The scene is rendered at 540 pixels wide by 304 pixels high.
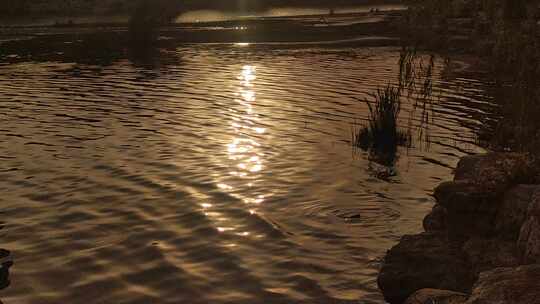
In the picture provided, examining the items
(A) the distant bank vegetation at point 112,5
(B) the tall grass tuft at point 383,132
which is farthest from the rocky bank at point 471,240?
(A) the distant bank vegetation at point 112,5

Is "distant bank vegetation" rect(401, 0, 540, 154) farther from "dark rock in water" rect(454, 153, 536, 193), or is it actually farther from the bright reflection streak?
the bright reflection streak

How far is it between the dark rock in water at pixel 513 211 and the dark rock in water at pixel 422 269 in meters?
0.74

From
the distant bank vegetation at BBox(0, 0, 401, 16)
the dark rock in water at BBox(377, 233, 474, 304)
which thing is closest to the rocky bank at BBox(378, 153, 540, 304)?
the dark rock in water at BBox(377, 233, 474, 304)

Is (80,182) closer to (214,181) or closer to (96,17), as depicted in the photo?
(214,181)

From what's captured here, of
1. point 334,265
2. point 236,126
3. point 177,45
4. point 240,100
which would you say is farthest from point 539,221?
point 177,45

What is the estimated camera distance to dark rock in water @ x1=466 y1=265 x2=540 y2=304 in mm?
5309

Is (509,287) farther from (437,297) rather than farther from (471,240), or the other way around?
(471,240)

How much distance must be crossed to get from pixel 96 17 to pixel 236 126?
7135cm

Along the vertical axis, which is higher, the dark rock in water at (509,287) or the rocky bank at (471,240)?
the dark rock in water at (509,287)

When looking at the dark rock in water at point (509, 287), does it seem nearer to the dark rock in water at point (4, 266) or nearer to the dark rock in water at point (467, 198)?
the dark rock in water at point (467, 198)

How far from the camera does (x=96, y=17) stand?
83188 millimetres

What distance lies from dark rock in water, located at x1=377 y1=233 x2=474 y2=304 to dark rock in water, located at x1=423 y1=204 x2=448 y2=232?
2.87 feet

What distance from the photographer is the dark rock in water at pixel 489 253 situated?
26.0 feet

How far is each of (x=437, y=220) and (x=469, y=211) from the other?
62 cm
